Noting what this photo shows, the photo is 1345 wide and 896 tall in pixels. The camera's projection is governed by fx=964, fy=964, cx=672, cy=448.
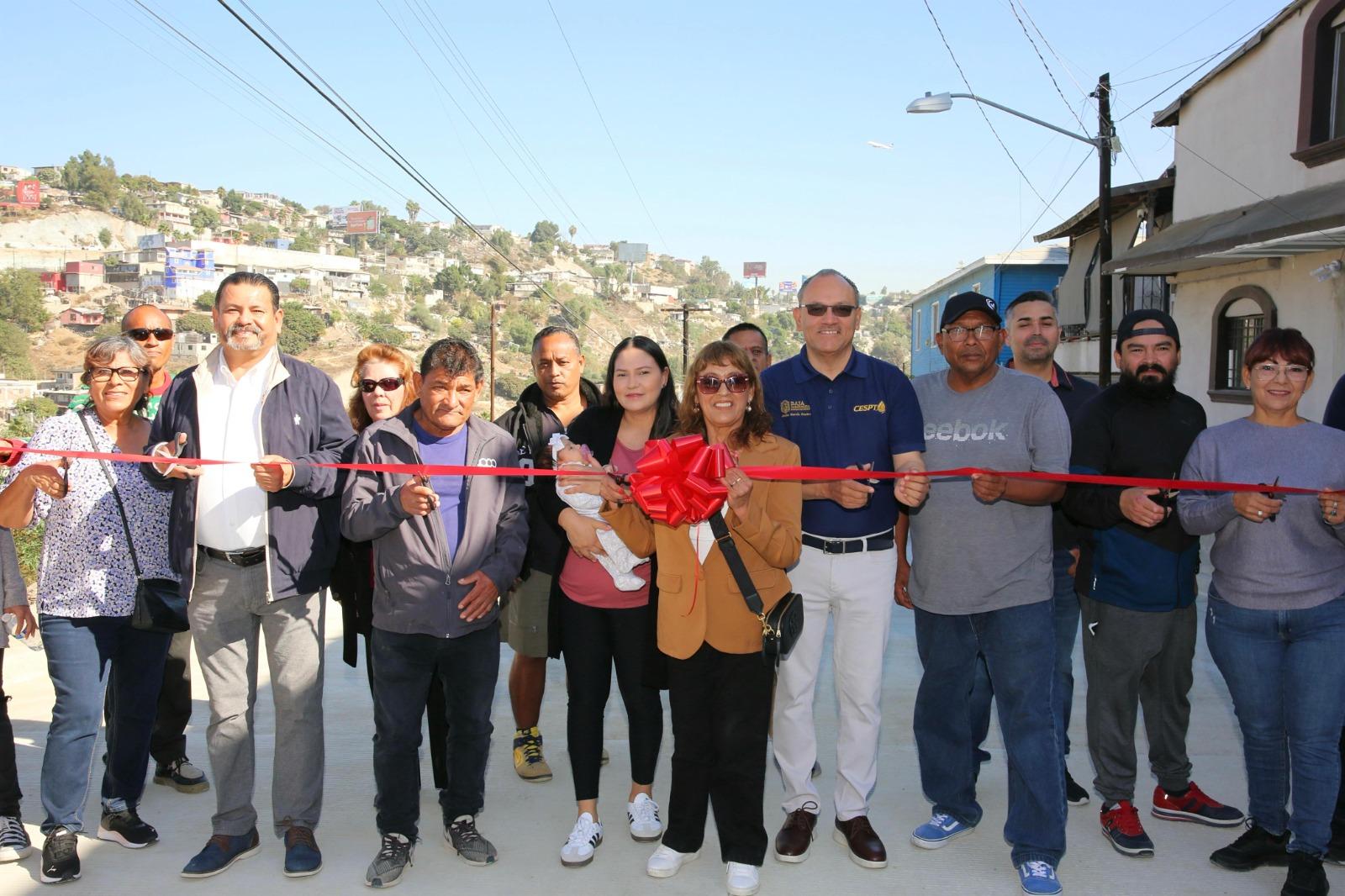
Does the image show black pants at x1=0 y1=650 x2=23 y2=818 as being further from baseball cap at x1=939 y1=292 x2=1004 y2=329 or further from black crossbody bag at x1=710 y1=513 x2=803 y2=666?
baseball cap at x1=939 y1=292 x2=1004 y2=329

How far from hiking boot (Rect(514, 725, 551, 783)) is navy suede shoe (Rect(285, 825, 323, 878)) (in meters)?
1.12

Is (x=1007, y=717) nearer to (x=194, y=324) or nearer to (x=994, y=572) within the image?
(x=994, y=572)

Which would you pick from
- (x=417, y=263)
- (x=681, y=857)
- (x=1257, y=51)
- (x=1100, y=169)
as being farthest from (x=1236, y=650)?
(x=417, y=263)

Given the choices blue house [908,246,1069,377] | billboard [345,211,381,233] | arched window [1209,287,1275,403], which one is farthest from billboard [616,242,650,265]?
arched window [1209,287,1275,403]

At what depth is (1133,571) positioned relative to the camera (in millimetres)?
3857

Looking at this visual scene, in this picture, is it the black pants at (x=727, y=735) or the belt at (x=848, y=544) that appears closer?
the black pants at (x=727, y=735)

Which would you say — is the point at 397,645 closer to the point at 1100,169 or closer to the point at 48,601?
the point at 48,601

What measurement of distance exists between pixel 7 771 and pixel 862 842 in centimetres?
336

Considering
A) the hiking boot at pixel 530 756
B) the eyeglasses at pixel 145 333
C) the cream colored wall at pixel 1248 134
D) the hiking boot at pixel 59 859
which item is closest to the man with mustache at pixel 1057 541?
the hiking boot at pixel 530 756

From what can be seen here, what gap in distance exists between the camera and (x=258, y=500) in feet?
12.3

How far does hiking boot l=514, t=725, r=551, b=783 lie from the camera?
4676 mm

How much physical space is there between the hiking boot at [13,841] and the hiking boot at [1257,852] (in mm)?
4622

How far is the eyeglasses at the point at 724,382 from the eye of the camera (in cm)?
351

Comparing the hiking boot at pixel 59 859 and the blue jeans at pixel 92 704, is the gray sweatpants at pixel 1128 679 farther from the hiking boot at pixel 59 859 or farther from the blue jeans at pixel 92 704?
the hiking boot at pixel 59 859
